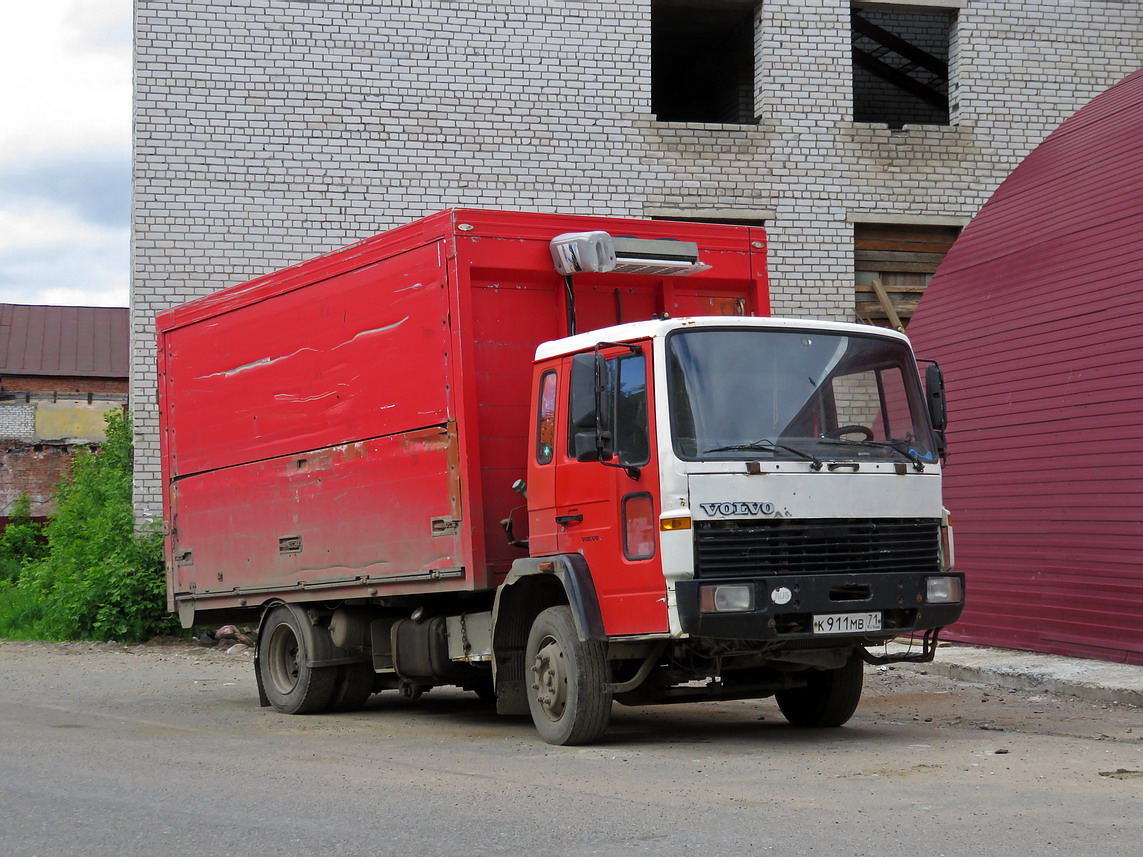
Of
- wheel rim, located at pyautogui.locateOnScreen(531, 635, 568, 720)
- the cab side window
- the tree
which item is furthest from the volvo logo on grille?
the tree

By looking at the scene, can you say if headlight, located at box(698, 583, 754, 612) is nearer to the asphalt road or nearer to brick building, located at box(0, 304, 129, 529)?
the asphalt road

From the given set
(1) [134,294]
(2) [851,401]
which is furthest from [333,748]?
(1) [134,294]

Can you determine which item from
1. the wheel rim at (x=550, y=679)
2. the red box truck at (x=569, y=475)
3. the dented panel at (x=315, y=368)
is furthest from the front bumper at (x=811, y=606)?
the dented panel at (x=315, y=368)

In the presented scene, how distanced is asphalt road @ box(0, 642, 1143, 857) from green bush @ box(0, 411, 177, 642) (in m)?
6.69

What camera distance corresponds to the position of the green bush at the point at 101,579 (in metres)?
18.2

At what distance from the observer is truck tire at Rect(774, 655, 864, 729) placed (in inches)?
370

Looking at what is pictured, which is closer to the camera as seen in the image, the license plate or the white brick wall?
the license plate

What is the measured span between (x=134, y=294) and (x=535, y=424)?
1082 cm

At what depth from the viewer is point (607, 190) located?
63.1ft

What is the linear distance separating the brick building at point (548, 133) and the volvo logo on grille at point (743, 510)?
454 inches

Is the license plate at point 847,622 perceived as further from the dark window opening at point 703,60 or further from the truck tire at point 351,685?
the dark window opening at point 703,60

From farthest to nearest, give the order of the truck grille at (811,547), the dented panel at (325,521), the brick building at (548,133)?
the brick building at (548,133) < the dented panel at (325,521) < the truck grille at (811,547)

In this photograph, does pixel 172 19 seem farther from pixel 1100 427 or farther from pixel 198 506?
pixel 1100 427

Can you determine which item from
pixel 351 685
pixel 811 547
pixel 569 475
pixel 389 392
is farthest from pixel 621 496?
pixel 351 685
